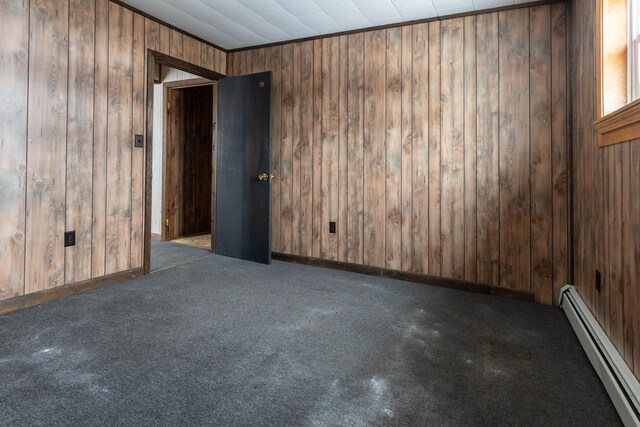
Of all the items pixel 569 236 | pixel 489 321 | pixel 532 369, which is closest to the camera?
pixel 532 369

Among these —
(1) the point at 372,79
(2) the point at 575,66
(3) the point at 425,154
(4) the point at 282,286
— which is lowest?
(4) the point at 282,286

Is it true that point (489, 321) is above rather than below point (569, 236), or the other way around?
below

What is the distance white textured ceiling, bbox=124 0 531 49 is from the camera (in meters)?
3.11

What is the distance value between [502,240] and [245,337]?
2.20 m

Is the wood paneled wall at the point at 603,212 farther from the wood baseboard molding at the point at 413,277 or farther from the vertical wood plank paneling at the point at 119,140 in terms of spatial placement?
the vertical wood plank paneling at the point at 119,140

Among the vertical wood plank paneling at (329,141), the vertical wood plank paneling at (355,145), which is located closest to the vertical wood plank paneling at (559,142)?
the vertical wood plank paneling at (355,145)

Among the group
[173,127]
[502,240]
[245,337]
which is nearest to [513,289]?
[502,240]

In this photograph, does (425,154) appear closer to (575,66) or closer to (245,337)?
(575,66)

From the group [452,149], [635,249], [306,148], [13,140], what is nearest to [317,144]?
[306,148]

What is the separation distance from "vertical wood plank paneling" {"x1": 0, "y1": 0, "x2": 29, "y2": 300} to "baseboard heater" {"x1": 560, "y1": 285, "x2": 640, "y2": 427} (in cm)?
347

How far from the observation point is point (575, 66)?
106 inches

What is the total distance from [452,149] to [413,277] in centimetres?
120

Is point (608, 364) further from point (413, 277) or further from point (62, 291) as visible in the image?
point (62, 291)

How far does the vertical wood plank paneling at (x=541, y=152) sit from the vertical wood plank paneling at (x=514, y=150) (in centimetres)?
4
